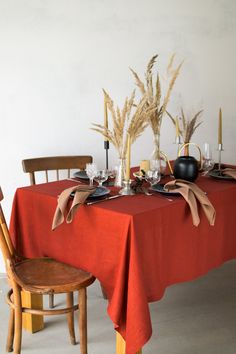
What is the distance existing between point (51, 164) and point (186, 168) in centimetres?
98

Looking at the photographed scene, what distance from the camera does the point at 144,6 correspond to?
3.37 m

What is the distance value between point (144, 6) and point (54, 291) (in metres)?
2.28

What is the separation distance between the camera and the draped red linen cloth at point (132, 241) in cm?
181

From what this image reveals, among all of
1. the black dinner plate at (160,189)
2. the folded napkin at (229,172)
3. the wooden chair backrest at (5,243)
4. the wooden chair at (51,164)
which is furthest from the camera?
the wooden chair at (51,164)

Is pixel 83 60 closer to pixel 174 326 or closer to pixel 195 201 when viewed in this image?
pixel 195 201

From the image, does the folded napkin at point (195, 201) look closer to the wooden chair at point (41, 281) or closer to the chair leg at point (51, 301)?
the wooden chair at point (41, 281)

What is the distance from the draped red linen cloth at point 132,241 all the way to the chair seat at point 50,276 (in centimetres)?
4

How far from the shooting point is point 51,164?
9.78 ft

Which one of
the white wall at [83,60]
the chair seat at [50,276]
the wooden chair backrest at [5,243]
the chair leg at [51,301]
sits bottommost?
the chair leg at [51,301]

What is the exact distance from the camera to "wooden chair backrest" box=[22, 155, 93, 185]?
2868 mm

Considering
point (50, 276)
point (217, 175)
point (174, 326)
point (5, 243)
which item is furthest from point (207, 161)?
point (5, 243)

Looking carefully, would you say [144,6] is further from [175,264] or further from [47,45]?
[175,264]

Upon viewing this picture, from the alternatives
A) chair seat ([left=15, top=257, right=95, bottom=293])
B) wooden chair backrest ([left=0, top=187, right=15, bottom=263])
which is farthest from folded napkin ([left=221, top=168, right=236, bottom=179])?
wooden chair backrest ([left=0, top=187, right=15, bottom=263])

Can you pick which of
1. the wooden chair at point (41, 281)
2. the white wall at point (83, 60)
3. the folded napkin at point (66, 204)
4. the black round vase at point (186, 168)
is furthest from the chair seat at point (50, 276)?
the white wall at point (83, 60)
